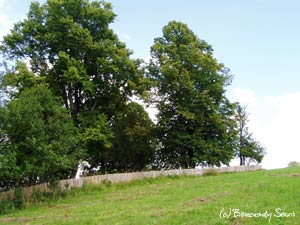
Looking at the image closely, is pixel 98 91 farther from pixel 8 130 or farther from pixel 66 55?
pixel 8 130

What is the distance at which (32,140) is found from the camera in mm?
19781

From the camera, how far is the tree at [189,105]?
38.0 m

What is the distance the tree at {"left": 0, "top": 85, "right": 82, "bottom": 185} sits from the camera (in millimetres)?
19203

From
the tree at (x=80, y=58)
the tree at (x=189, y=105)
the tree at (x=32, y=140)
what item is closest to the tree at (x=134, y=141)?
the tree at (x=189, y=105)

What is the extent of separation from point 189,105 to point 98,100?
1053cm

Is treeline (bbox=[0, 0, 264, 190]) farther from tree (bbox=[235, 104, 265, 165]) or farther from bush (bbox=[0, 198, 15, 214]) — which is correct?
tree (bbox=[235, 104, 265, 165])

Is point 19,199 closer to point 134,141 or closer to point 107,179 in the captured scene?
point 107,179

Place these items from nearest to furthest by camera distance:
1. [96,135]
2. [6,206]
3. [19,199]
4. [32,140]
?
1. [6,206]
2. [32,140]
3. [19,199]
4. [96,135]

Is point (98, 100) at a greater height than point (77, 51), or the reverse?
point (77, 51)

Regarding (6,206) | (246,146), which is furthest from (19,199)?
(246,146)

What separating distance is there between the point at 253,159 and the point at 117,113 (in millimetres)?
29452

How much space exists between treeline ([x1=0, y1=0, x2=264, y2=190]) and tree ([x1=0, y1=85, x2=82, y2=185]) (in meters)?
0.06

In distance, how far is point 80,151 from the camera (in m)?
23.3

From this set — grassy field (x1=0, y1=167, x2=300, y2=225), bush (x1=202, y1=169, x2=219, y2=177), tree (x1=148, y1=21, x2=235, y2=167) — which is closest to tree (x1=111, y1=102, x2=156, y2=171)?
tree (x1=148, y1=21, x2=235, y2=167)
